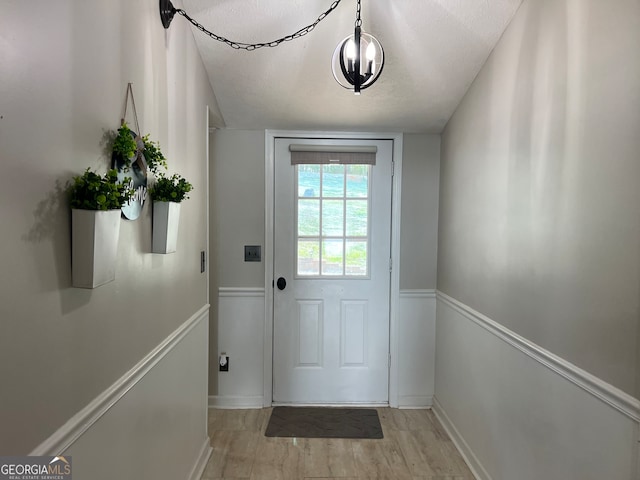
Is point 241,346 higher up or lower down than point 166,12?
lower down

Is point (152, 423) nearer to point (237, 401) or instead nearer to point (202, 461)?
point (202, 461)

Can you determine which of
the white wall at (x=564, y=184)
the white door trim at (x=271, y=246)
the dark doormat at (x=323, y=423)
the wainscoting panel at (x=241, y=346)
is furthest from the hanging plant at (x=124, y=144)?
the dark doormat at (x=323, y=423)

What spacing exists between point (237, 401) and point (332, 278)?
110 centimetres

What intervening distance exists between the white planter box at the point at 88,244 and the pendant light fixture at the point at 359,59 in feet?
3.71

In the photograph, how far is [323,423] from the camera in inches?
110

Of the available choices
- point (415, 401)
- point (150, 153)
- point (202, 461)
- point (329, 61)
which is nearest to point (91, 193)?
point (150, 153)

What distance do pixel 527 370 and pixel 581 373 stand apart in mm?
379

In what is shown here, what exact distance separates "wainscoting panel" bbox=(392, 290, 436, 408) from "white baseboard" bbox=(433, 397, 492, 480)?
14 cm

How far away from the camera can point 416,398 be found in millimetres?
3055

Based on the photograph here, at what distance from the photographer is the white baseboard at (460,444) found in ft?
7.19

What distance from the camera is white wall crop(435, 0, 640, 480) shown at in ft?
3.97

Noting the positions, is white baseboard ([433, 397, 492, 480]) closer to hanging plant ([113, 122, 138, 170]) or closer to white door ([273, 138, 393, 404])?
white door ([273, 138, 393, 404])

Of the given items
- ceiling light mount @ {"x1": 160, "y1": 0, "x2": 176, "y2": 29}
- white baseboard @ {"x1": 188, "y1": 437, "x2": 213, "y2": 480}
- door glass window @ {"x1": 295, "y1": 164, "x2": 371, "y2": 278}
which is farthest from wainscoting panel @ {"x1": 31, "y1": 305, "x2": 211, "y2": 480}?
ceiling light mount @ {"x1": 160, "y1": 0, "x2": 176, "y2": 29}

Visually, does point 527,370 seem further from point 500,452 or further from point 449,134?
point 449,134
